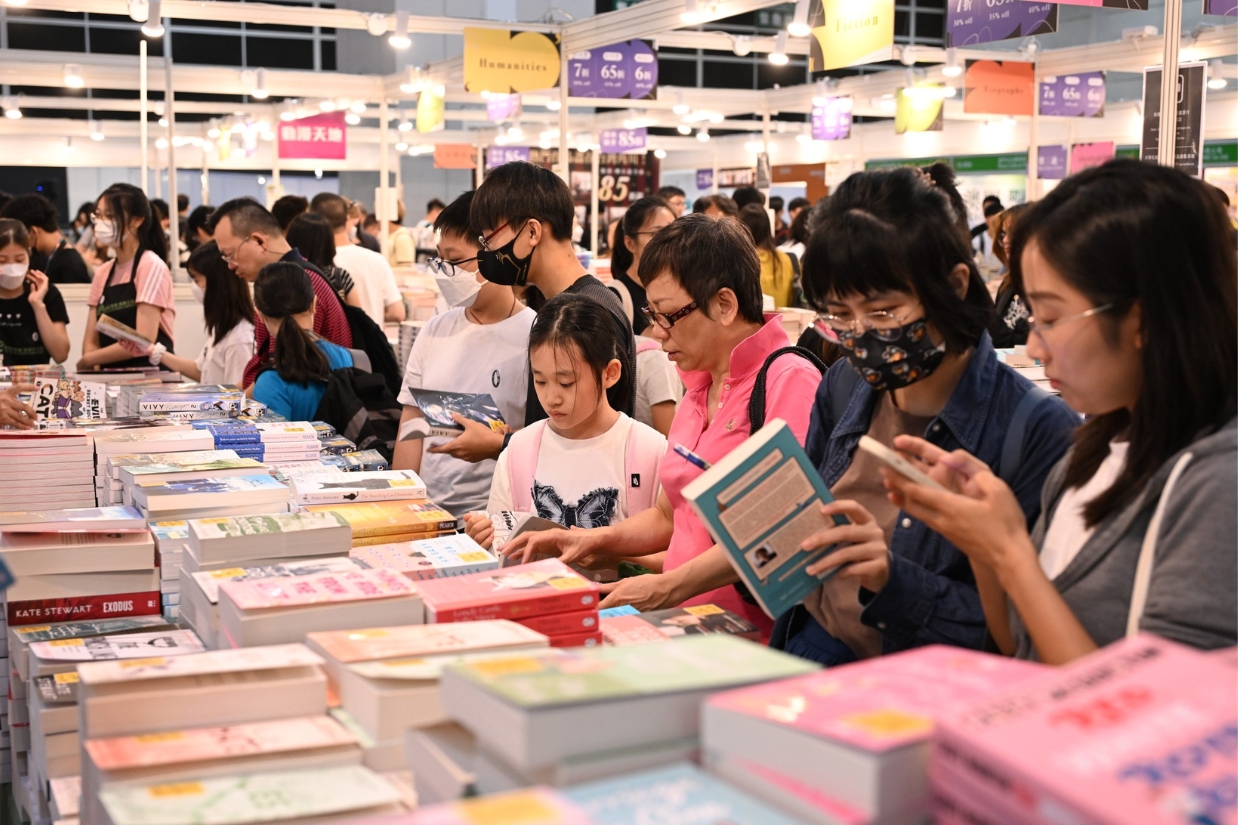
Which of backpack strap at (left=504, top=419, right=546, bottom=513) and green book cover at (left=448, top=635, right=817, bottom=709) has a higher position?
green book cover at (left=448, top=635, right=817, bottom=709)

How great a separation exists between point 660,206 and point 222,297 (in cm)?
232

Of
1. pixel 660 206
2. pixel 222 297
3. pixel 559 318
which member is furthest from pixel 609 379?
pixel 222 297

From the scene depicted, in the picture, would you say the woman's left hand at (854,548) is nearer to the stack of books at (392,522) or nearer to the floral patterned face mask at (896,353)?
the floral patterned face mask at (896,353)

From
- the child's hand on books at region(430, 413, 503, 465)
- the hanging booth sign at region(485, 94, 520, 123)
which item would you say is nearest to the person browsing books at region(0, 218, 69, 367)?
the child's hand on books at region(430, 413, 503, 465)

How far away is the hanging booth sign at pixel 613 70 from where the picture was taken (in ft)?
35.6

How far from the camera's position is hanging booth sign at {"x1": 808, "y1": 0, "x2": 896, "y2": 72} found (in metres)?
6.79

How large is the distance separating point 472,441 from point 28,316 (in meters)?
4.10

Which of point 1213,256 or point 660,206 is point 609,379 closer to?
point 1213,256

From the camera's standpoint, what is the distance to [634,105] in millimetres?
19766

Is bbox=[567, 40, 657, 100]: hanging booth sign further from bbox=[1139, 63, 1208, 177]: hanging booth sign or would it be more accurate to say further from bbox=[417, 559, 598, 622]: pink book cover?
bbox=[417, 559, 598, 622]: pink book cover

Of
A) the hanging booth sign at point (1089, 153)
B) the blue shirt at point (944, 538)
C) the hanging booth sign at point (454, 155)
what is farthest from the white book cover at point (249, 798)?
the hanging booth sign at point (454, 155)

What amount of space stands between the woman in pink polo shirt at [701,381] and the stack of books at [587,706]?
48.7 inches

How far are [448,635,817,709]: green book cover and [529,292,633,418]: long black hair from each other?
5.58 feet

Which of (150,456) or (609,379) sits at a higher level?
(609,379)
